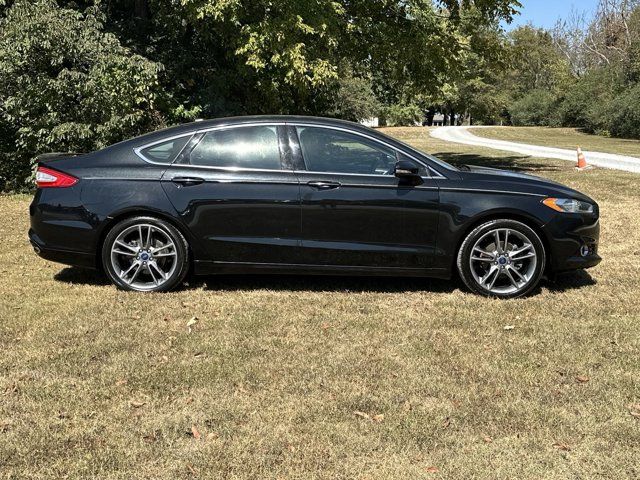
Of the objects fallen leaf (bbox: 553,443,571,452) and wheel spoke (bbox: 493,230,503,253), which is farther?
wheel spoke (bbox: 493,230,503,253)

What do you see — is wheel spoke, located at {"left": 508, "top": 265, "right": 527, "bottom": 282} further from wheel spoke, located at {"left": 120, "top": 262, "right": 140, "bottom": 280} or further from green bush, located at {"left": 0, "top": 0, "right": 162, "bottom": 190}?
green bush, located at {"left": 0, "top": 0, "right": 162, "bottom": 190}

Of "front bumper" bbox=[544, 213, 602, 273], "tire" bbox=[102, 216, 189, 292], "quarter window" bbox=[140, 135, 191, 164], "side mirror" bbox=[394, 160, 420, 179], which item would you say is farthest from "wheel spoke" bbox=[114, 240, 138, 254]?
"front bumper" bbox=[544, 213, 602, 273]

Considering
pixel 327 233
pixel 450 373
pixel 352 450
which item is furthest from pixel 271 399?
pixel 327 233

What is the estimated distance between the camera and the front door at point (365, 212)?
534 centimetres

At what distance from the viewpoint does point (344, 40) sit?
1575 cm

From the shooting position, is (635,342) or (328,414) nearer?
(328,414)

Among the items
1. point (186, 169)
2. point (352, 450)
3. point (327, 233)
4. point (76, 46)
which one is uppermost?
point (76, 46)

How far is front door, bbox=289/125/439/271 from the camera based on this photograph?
17.5 feet

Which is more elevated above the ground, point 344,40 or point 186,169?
point 344,40

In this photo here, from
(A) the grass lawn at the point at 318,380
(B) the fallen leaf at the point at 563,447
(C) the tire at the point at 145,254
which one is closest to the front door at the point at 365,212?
(A) the grass lawn at the point at 318,380

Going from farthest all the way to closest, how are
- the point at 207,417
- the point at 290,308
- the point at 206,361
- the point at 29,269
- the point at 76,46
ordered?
1. the point at 76,46
2. the point at 29,269
3. the point at 290,308
4. the point at 206,361
5. the point at 207,417

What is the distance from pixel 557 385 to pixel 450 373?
0.63 m

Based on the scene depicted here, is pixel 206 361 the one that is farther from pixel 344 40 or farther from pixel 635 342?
pixel 344 40

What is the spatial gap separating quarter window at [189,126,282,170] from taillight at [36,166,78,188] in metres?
1.06
